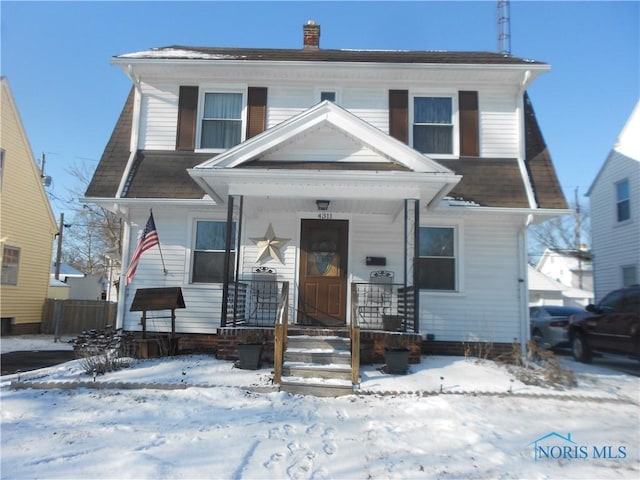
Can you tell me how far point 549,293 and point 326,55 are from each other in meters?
26.5

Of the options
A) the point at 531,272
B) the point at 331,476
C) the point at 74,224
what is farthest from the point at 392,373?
the point at 74,224

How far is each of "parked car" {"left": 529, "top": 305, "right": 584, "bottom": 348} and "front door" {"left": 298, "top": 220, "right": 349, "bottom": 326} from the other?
624 centimetres

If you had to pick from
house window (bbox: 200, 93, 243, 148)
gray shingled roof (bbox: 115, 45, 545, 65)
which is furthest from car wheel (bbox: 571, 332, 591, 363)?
house window (bbox: 200, 93, 243, 148)

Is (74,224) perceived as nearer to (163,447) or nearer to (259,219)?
(259,219)

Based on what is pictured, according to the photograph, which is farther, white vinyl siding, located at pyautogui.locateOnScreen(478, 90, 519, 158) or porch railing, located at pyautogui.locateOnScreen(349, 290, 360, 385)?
white vinyl siding, located at pyautogui.locateOnScreen(478, 90, 519, 158)

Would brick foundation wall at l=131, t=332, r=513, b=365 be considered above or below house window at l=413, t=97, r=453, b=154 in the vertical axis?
below

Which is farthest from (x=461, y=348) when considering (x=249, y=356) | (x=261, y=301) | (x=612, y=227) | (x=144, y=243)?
(x=612, y=227)

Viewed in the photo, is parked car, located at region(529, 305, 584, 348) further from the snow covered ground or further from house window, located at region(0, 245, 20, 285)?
house window, located at region(0, 245, 20, 285)

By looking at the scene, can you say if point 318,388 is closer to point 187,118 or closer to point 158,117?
point 187,118

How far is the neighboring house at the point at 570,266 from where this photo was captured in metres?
32.9

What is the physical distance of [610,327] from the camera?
29.7 ft

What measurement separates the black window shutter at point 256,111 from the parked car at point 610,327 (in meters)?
8.31

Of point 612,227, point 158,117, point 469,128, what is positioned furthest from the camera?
point 612,227

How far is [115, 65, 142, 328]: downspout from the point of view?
940 centimetres
